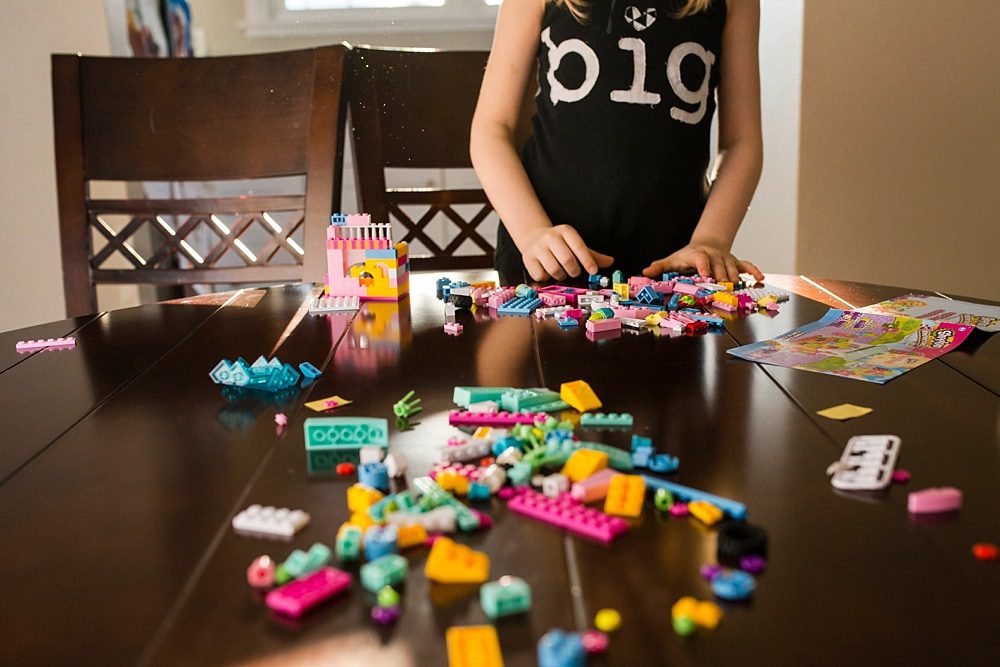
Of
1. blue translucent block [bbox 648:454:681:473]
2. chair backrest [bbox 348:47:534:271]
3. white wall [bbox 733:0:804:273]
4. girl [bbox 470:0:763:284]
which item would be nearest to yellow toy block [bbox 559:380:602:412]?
blue translucent block [bbox 648:454:681:473]

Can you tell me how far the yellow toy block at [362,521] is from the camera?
0.40 metres

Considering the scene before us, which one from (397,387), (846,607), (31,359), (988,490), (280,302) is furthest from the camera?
(280,302)

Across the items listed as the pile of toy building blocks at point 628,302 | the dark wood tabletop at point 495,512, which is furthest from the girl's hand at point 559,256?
the dark wood tabletop at point 495,512

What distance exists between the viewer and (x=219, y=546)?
0.39m

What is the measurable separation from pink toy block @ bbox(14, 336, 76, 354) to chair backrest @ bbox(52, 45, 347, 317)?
396 millimetres

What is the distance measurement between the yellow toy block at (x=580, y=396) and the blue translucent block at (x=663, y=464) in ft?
0.34

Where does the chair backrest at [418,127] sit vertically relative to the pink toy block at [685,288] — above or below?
above

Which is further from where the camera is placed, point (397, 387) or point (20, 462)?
point (397, 387)

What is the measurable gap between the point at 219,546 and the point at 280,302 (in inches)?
24.5

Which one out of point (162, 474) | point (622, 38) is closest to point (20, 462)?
point (162, 474)

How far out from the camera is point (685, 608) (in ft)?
1.07

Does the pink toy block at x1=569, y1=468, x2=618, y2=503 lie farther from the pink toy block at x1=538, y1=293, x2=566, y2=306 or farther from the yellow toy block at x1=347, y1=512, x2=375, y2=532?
the pink toy block at x1=538, y1=293, x2=566, y2=306

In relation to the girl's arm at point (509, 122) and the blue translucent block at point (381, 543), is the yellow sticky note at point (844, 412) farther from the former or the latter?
the girl's arm at point (509, 122)

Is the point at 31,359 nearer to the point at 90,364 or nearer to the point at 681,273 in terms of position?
the point at 90,364
